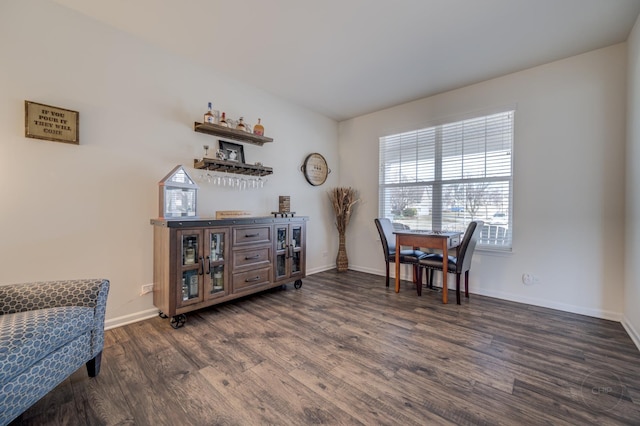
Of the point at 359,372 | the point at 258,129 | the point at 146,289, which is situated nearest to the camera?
the point at 359,372

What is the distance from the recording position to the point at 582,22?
2.30 metres

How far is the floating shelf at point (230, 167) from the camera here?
289 centimetres

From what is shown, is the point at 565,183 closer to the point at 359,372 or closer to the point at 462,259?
the point at 462,259

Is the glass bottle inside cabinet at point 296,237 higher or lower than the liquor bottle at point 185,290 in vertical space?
higher

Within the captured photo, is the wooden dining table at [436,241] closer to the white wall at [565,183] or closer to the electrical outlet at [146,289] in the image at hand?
the white wall at [565,183]

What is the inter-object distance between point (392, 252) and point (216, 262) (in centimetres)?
228

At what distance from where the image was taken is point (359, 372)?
1.77 metres

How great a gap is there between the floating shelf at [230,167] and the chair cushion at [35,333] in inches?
67.5

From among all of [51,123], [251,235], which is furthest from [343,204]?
[51,123]

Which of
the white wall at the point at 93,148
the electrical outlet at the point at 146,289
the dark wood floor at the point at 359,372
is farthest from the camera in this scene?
the electrical outlet at the point at 146,289

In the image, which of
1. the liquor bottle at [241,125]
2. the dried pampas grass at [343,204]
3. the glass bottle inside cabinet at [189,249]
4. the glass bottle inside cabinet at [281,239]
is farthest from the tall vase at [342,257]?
the glass bottle inside cabinet at [189,249]

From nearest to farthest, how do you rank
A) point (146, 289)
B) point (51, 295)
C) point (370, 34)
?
point (51, 295)
point (370, 34)
point (146, 289)

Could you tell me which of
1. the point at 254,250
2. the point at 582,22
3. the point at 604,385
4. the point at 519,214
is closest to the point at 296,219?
the point at 254,250

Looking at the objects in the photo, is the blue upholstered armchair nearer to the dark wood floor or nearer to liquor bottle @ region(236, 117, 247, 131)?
the dark wood floor
